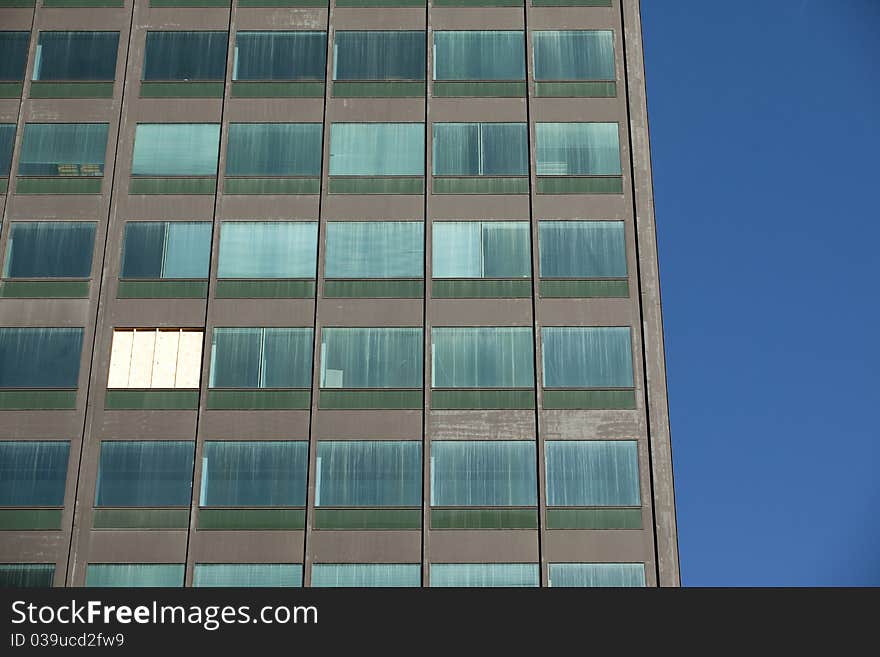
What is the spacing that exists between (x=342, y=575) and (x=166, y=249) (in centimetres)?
1278

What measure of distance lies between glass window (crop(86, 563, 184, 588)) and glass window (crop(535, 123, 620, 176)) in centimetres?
1822

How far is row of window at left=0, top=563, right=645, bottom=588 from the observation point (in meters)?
36.2

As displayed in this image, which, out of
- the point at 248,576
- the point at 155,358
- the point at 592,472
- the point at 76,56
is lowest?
the point at 248,576

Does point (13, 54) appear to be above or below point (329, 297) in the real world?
above

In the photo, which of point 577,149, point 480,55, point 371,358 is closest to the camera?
point 371,358

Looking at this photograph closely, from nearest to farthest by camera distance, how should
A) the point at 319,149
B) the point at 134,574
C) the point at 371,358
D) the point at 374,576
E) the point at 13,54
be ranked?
the point at 374,576
the point at 134,574
the point at 371,358
the point at 319,149
the point at 13,54

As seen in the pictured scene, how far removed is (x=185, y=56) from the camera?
Answer: 42.8m

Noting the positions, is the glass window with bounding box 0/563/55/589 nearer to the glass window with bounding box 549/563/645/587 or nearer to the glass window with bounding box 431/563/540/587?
the glass window with bounding box 431/563/540/587

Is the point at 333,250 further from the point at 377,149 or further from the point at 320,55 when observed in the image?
the point at 320,55

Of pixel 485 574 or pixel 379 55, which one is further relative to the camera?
pixel 379 55

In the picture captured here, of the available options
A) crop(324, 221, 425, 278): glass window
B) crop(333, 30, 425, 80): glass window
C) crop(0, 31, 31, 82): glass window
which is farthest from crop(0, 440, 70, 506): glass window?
crop(333, 30, 425, 80): glass window

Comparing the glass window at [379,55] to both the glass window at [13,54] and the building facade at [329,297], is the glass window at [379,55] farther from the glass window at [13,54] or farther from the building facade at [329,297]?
the glass window at [13,54]

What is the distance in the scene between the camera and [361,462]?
3759 centimetres

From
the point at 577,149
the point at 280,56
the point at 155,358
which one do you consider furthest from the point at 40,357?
the point at 577,149
